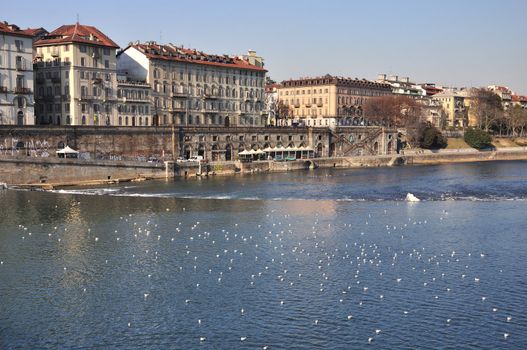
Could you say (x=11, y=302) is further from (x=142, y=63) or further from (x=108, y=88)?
(x=142, y=63)

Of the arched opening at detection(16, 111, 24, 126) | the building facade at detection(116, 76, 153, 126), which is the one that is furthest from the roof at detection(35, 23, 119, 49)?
the arched opening at detection(16, 111, 24, 126)

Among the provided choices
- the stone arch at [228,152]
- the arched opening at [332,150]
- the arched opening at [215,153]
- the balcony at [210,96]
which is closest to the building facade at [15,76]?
the arched opening at [215,153]

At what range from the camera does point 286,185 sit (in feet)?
304

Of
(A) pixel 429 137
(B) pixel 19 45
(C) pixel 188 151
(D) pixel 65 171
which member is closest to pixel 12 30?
(B) pixel 19 45

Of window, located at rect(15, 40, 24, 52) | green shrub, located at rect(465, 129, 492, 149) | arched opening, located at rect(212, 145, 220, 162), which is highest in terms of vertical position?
window, located at rect(15, 40, 24, 52)

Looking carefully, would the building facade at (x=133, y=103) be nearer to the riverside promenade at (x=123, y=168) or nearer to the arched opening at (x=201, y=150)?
the arched opening at (x=201, y=150)

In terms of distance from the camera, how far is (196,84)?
419ft

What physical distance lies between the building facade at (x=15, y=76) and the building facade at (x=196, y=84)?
25165 millimetres

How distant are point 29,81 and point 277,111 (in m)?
91.5

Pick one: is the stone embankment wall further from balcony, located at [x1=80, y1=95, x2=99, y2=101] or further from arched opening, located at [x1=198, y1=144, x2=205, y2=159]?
arched opening, located at [x1=198, y1=144, x2=205, y2=159]

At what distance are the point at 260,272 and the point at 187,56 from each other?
9073 cm

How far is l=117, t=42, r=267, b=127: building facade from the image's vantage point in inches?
4739

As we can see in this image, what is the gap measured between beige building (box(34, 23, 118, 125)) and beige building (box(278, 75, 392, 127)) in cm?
7133

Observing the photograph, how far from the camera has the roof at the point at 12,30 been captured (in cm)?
9419
